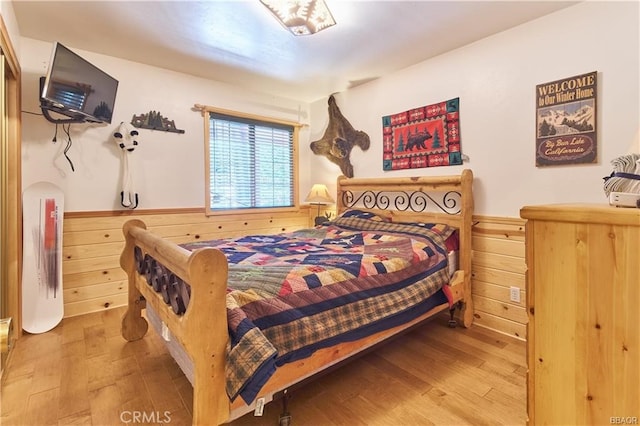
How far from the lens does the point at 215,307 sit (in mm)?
1181

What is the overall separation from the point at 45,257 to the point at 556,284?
3324 millimetres

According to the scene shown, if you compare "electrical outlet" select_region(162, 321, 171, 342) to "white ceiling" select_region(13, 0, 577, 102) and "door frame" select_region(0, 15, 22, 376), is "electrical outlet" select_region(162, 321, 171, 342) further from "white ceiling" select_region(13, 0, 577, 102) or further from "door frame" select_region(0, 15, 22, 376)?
"white ceiling" select_region(13, 0, 577, 102)

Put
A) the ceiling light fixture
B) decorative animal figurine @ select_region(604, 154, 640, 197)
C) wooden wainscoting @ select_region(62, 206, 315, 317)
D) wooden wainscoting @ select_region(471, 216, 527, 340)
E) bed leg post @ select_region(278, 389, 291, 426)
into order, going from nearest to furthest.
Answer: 1. decorative animal figurine @ select_region(604, 154, 640, 197)
2. bed leg post @ select_region(278, 389, 291, 426)
3. the ceiling light fixture
4. wooden wainscoting @ select_region(471, 216, 527, 340)
5. wooden wainscoting @ select_region(62, 206, 315, 317)

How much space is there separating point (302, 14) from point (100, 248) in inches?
105

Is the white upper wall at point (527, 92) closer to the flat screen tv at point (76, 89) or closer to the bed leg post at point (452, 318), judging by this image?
A: the bed leg post at point (452, 318)

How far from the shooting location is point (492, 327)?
8.39 feet

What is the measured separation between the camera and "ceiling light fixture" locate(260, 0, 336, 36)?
1908 mm

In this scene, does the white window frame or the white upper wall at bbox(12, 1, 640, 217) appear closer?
the white upper wall at bbox(12, 1, 640, 217)

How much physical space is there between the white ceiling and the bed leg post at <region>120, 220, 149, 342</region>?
1512 mm

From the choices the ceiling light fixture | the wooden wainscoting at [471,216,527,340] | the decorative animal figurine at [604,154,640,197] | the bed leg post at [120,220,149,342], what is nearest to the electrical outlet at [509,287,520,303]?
the wooden wainscoting at [471,216,527,340]

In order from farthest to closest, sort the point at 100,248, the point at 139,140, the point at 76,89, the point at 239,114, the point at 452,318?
the point at 239,114 → the point at 139,140 → the point at 100,248 → the point at 452,318 → the point at 76,89

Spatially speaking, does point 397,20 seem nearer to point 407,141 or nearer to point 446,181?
point 407,141

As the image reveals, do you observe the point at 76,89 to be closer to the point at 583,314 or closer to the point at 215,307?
the point at 215,307

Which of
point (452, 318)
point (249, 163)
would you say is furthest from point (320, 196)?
point (452, 318)
